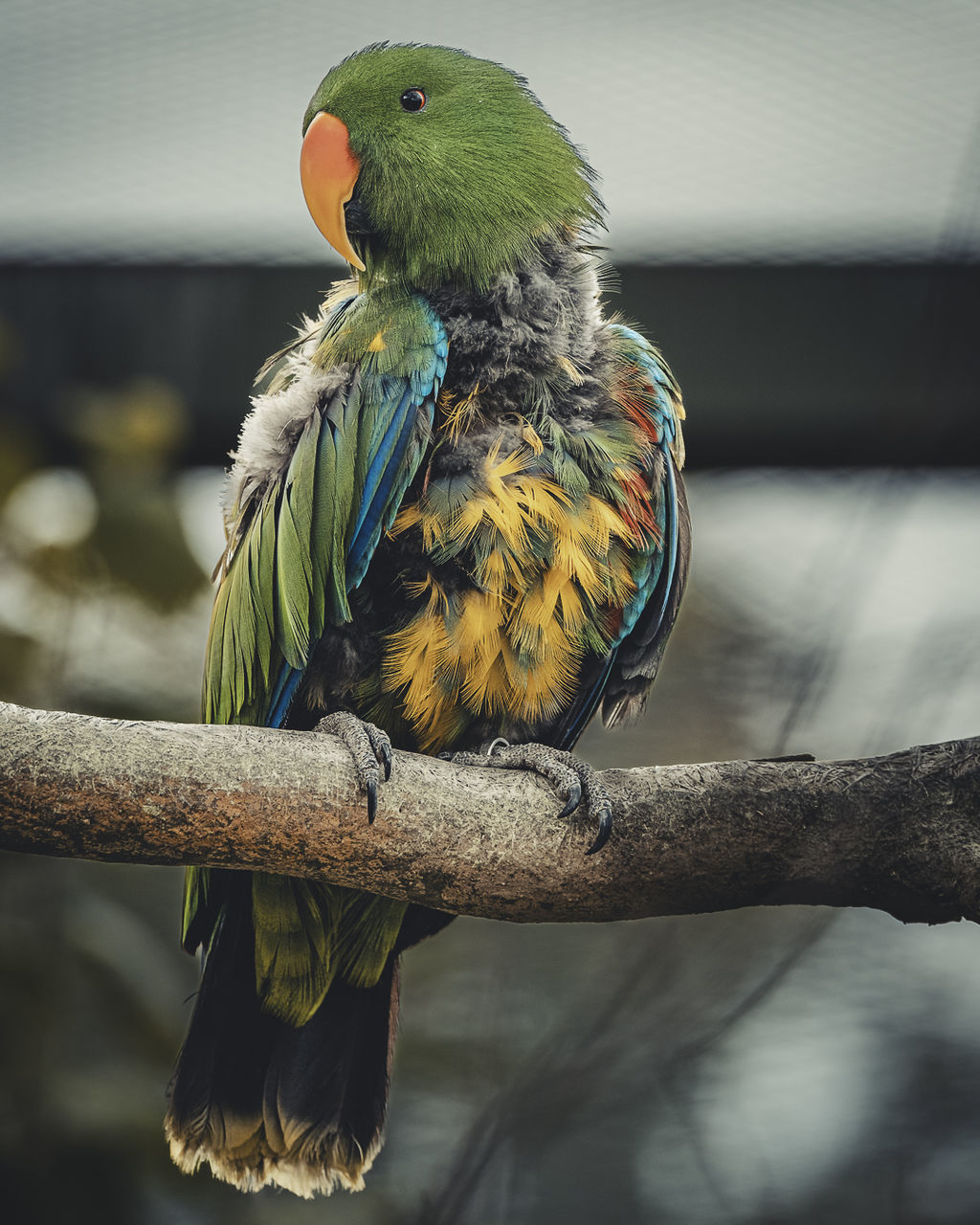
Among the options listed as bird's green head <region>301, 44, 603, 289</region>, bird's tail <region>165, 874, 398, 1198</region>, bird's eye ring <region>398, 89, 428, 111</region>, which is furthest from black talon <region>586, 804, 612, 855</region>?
bird's eye ring <region>398, 89, 428, 111</region>

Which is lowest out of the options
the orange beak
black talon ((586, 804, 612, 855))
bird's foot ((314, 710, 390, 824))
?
black talon ((586, 804, 612, 855))

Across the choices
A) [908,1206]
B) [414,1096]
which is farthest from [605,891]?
[414,1096]

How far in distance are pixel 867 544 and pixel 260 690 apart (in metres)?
0.74

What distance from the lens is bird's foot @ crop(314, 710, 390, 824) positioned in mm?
841

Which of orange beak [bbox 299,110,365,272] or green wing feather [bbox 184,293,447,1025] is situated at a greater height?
orange beak [bbox 299,110,365,272]

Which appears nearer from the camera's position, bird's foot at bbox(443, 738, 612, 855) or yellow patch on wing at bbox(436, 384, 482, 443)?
bird's foot at bbox(443, 738, 612, 855)

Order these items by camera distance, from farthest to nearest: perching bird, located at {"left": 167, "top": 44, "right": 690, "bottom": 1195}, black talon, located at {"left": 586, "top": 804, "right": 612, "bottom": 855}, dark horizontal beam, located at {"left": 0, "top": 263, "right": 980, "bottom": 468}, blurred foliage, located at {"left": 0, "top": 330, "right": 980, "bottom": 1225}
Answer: dark horizontal beam, located at {"left": 0, "top": 263, "right": 980, "bottom": 468} → perching bird, located at {"left": 167, "top": 44, "right": 690, "bottom": 1195} → black talon, located at {"left": 586, "top": 804, "right": 612, "bottom": 855} → blurred foliage, located at {"left": 0, "top": 330, "right": 980, "bottom": 1225}

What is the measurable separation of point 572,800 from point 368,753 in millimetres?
184

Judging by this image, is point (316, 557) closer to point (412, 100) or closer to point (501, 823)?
point (501, 823)

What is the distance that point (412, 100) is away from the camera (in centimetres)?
114

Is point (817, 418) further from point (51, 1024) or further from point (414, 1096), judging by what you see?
point (51, 1024)

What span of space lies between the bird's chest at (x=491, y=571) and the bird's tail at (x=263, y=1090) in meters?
0.33

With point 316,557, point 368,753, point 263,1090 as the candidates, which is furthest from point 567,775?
point 263,1090

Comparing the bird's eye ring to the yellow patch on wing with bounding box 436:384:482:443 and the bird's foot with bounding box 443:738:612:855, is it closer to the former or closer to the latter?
the yellow patch on wing with bounding box 436:384:482:443
